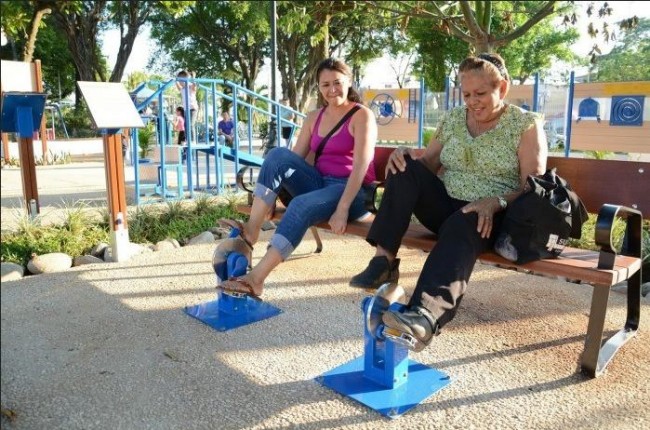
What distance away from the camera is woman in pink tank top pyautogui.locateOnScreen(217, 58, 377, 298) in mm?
2928

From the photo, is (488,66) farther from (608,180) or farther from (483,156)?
(608,180)

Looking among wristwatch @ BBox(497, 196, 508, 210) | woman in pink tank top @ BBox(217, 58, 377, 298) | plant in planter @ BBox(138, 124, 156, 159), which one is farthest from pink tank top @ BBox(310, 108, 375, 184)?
plant in planter @ BBox(138, 124, 156, 159)

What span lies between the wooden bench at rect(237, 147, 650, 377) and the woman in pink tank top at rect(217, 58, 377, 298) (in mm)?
197

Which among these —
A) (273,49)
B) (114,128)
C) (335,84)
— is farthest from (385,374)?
(273,49)

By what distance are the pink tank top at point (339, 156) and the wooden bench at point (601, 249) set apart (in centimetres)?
32

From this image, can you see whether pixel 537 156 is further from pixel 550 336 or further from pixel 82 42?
pixel 82 42

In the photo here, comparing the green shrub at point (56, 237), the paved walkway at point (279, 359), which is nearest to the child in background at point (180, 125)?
the green shrub at point (56, 237)

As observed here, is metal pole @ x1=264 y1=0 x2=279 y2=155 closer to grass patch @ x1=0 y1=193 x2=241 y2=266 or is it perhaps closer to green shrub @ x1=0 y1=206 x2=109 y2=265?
grass patch @ x1=0 y1=193 x2=241 y2=266

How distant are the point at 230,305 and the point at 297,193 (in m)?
0.76

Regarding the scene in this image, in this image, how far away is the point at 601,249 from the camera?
244cm

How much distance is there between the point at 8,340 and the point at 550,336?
8.43 ft

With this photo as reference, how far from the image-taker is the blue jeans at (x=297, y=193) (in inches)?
115

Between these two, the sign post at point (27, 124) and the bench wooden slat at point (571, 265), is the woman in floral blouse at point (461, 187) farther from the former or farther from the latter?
the sign post at point (27, 124)

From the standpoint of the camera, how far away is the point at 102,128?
402cm
